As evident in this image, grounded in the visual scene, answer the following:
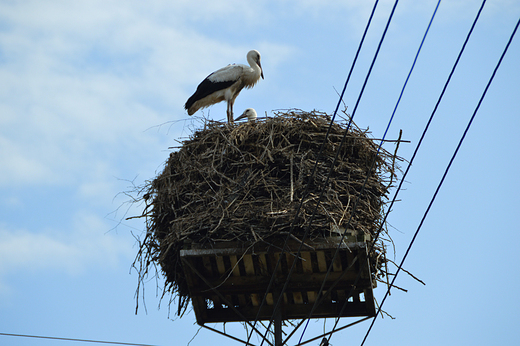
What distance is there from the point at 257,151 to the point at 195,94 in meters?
4.29

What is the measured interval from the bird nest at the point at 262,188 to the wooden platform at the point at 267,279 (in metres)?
0.12

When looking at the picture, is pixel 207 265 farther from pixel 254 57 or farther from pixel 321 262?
pixel 254 57

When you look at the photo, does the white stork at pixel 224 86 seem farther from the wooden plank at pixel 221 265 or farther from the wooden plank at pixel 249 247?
the wooden plank at pixel 249 247

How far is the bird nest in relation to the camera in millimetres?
6582

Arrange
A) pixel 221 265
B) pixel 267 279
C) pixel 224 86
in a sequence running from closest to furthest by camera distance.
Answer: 1. pixel 221 265
2. pixel 267 279
3. pixel 224 86

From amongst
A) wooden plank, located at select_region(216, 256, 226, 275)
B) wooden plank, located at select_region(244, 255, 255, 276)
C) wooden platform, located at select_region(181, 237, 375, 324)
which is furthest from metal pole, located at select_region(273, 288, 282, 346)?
wooden plank, located at select_region(216, 256, 226, 275)

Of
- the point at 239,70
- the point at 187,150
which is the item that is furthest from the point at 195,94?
the point at 187,150

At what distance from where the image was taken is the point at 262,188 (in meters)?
7.18

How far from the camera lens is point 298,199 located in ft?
22.4

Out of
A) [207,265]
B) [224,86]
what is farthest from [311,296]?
[224,86]

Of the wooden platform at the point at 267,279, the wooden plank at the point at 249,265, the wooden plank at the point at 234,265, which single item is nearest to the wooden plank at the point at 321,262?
the wooden platform at the point at 267,279

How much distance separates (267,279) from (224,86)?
5207mm

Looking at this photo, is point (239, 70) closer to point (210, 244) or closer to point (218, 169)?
point (218, 169)

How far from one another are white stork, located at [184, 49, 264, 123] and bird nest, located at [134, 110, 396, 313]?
3.31 metres
